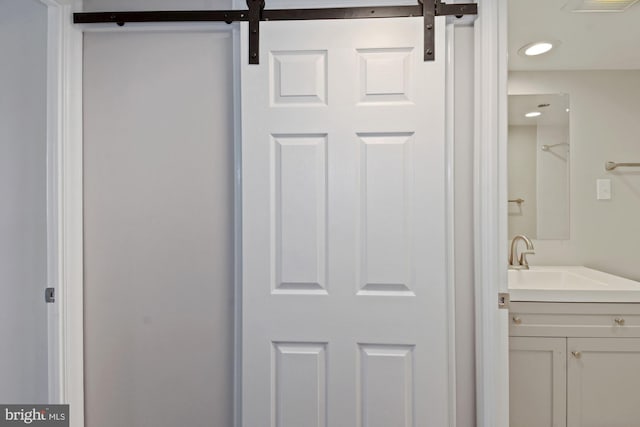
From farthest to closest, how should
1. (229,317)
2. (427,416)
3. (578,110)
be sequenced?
(578,110) < (229,317) < (427,416)

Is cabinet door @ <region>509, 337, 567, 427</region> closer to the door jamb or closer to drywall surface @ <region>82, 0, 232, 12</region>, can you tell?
the door jamb

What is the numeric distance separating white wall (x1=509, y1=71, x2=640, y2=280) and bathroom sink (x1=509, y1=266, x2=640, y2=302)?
0.21 meters

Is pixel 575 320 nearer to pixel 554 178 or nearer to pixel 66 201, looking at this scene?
pixel 554 178

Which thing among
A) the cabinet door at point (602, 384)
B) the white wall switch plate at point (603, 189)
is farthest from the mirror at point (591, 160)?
the cabinet door at point (602, 384)

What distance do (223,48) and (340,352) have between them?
1.25m

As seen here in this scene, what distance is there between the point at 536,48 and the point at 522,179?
72 cm

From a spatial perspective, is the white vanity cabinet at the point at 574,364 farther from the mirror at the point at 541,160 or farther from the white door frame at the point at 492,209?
the mirror at the point at 541,160

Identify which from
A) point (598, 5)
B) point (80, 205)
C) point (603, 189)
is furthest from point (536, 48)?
point (80, 205)

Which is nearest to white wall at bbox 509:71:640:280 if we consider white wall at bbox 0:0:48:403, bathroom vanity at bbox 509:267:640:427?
bathroom vanity at bbox 509:267:640:427

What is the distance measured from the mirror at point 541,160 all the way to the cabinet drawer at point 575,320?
60 cm

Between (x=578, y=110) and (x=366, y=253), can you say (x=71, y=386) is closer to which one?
(x=366, y=253)

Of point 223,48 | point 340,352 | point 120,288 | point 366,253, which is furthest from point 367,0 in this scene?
point 120,288

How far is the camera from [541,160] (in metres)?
2.20

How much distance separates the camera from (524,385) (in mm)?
1742
